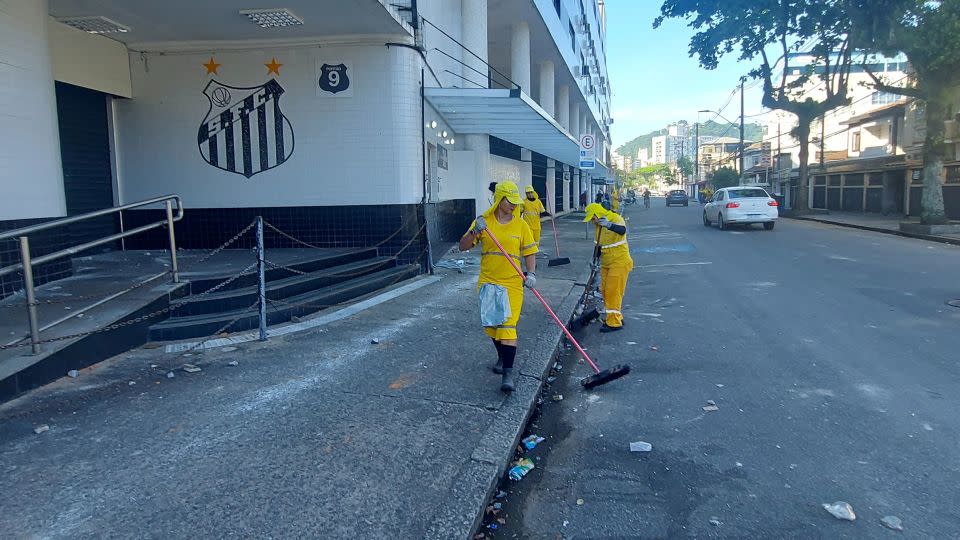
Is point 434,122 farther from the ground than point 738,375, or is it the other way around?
point 434,122

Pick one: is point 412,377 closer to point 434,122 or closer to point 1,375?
point 1,375

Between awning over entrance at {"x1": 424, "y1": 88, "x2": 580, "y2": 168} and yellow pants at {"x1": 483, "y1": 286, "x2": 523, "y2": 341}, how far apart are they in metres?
6.59

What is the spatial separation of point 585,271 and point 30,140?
29.4 ft

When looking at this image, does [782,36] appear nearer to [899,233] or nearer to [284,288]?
[899,233]

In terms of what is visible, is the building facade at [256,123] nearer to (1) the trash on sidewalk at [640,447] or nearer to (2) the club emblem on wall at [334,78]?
(2) the club emblem on wall at [334,78]

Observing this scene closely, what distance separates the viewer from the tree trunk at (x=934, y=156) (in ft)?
64.1

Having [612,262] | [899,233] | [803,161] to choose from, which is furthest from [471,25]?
[803,161]

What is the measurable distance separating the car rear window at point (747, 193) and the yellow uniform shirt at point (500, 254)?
19.7m

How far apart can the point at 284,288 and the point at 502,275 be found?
3.47 meters

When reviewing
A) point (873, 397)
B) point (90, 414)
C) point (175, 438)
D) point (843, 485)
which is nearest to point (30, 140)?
point (90, 414)

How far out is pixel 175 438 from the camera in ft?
13.2

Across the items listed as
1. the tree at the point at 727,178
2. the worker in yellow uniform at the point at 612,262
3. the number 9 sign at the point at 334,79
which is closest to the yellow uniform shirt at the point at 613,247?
the worker in yellow uniform at the point at 612,262

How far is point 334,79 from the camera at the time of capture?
10109mm

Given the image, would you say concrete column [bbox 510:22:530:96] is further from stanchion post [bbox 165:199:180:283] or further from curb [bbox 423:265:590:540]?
curb [bbox 423:265:590:540]
